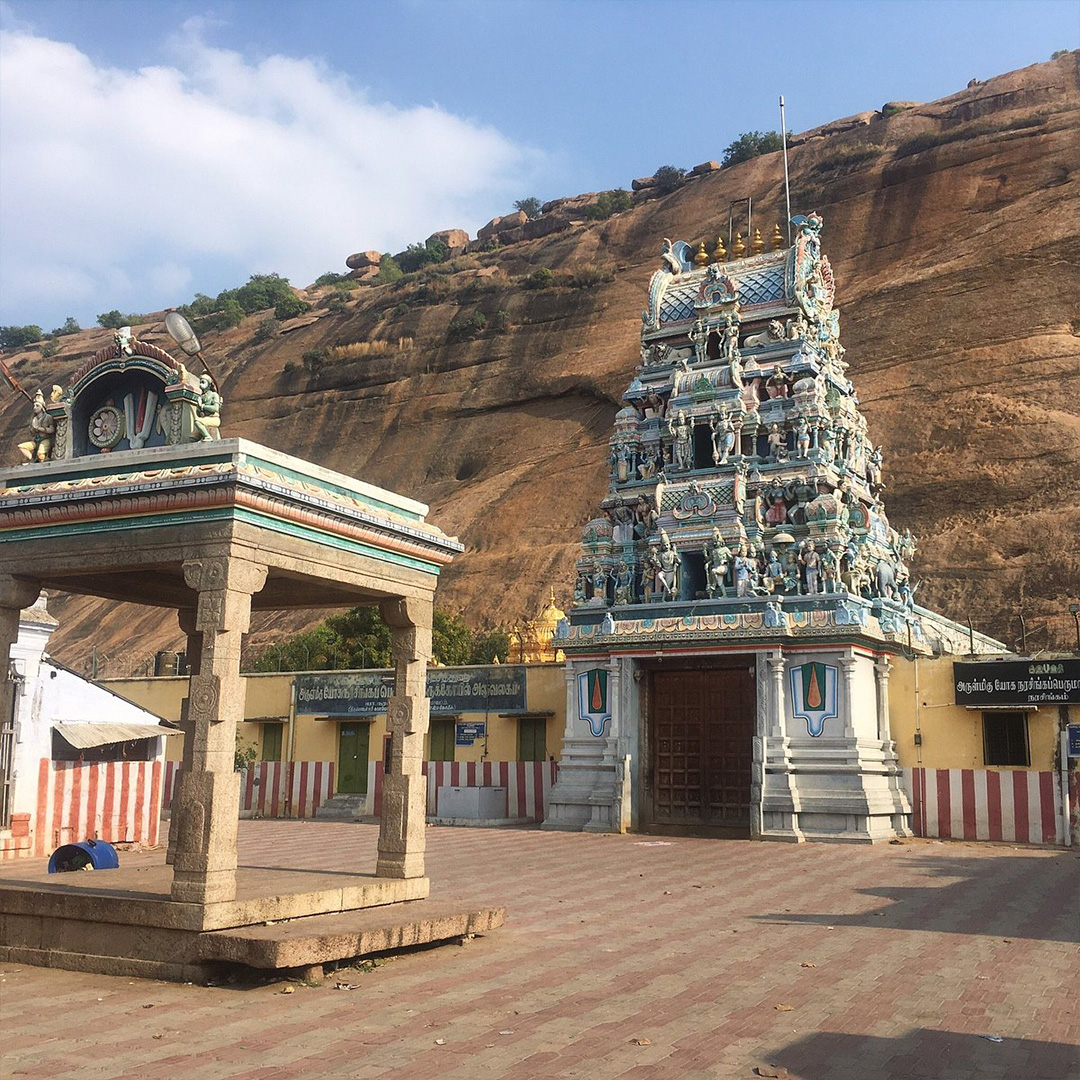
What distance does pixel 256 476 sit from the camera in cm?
913

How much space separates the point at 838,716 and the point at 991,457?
2921cm

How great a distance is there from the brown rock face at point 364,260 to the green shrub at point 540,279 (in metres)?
38.5

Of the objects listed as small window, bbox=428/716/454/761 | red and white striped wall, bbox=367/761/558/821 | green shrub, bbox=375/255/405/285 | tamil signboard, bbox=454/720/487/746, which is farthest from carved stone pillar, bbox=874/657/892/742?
green shrub, bbox=375/255/405/285

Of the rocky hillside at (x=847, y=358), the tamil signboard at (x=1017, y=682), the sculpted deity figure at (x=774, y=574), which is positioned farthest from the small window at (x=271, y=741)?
the rocky hillside at (x=847, y=358)

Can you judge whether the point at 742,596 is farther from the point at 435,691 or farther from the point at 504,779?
the point at 435,691

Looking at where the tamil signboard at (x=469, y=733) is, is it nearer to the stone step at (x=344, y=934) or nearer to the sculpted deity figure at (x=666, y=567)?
the sculpted deity figure at (x=666, y=567)

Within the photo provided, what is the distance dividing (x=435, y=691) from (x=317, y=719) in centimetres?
377

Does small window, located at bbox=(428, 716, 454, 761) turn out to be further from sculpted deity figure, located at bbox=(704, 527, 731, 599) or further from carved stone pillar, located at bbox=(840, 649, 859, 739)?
carved stone pillar, located at bbox=(840, 649, 859, 739)

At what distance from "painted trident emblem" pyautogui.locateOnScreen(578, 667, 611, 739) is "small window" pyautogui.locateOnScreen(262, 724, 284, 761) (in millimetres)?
10318

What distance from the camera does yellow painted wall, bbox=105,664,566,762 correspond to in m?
28.0

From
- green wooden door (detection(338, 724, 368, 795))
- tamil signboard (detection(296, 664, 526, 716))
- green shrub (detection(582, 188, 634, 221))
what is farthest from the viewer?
green shrub (detection(582, 188, 634, 221))

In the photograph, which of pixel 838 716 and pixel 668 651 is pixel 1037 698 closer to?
pixel 838 716

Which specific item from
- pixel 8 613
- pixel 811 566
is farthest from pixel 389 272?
pixel 8 613

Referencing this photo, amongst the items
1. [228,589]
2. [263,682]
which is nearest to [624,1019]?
[228,589]
